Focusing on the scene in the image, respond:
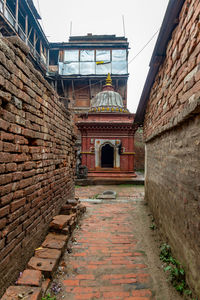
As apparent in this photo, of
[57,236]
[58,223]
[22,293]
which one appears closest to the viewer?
[22,293]

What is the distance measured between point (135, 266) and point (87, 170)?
29.1 ft

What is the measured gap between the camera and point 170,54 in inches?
132

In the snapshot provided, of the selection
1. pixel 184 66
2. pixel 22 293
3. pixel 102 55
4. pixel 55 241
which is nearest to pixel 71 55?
pixel 102 55

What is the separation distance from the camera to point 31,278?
2287 millimetres

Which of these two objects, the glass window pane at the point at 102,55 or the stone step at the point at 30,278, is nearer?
the stone step at the point at 30,278

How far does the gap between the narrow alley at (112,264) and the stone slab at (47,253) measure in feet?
0.73

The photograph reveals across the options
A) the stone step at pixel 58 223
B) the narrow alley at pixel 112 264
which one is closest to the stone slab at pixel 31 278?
the narrow alley at pixel 112 264

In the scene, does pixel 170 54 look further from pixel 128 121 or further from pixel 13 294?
pixel 128 121

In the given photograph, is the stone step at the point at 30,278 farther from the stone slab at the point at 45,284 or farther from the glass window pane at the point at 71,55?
the glass window pane at the point at 71,55

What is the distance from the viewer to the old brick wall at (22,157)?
6.88 feet

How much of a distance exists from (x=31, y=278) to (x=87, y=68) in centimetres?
1958

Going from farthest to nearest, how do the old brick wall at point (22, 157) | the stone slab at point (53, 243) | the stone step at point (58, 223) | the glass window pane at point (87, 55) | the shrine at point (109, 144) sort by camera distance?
1. the glass window pane at point (87, 55)
2. the shrine at point (109, 144)
3. the stone step at point (58, 223)
4. the stone slab at point (53, 243)
5. the old brick wall at point (22, 157)

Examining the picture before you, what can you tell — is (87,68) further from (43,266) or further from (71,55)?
(43,266)

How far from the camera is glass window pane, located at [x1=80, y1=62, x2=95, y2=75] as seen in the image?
18.8 m
